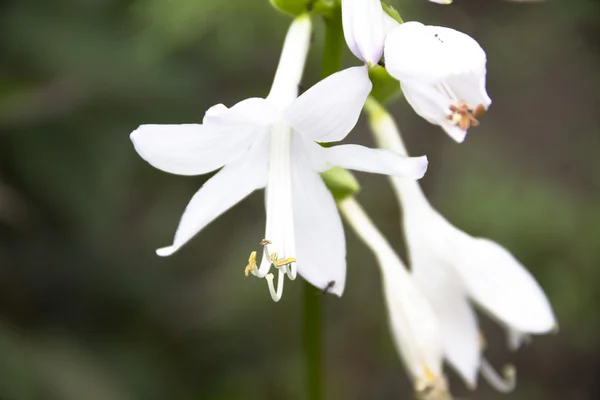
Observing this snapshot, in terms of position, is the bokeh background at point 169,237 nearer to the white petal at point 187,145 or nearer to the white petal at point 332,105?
the white petal at point 187,145

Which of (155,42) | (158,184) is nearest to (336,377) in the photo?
(158,184)

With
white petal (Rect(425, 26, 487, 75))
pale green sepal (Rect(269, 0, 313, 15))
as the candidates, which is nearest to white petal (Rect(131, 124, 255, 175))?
pale green sepal (Rect(269, 0, 313, 15))

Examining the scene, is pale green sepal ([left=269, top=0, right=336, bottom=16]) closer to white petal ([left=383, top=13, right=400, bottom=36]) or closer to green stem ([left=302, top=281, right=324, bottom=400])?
white petal ([left=383, top=13, right=400, bottom=36])

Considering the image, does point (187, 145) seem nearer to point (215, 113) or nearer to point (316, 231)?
point (215, 113)

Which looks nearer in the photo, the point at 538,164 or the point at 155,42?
the point at 155,42

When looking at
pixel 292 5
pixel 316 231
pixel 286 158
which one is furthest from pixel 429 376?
pixel 292 5

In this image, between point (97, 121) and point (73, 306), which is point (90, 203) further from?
point (73, 306)

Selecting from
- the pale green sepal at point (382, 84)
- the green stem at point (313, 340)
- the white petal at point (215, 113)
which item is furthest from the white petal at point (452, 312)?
the white petal at point (215, 113)
